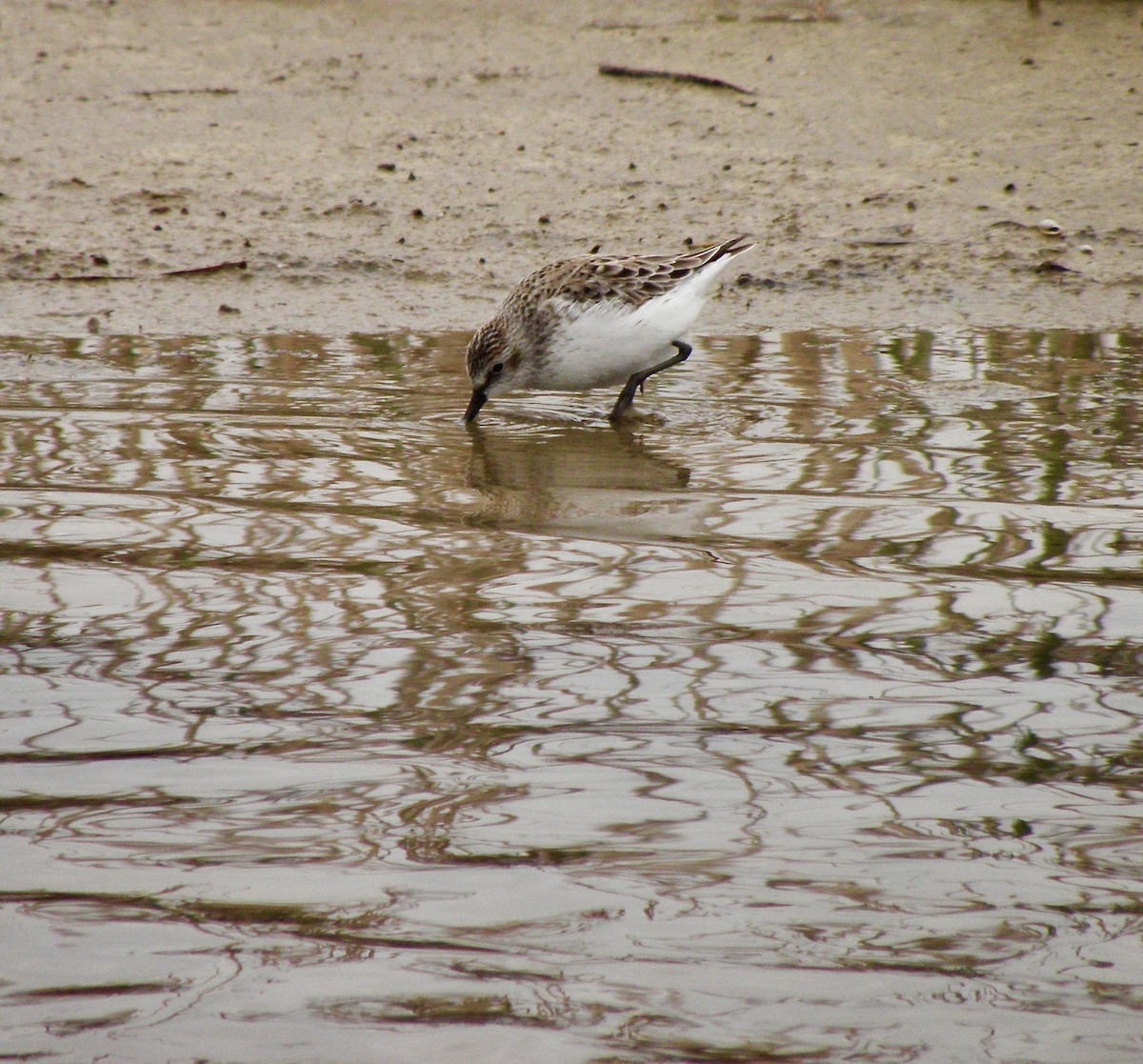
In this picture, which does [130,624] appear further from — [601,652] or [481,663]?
[601,652]

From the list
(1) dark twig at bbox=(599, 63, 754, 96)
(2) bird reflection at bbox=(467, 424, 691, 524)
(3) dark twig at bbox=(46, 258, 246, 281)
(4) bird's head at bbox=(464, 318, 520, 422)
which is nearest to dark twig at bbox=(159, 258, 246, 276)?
(3) dark twig at bbox=(46, 258, 246, 281)

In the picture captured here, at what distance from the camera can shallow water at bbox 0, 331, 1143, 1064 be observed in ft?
6.80

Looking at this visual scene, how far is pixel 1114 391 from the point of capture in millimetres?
5945

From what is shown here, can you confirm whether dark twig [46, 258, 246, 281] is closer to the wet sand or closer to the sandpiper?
the wet sand

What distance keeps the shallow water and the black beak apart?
0.52 m

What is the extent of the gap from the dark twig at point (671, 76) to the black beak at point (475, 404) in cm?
586

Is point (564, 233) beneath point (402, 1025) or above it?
above

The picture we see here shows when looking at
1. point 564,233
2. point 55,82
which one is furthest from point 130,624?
point 55,82

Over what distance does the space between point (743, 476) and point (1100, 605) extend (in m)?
1.50

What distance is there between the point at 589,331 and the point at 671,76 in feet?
18.8

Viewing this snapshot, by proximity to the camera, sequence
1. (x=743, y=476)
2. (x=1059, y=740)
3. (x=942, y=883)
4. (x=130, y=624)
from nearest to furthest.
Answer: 1. (x=942, y=883)
2. (x=1059, y=740)
3. (x=130, y=624)
4. (x=743, y=476)

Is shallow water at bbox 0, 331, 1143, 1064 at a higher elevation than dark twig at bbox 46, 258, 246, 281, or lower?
lower

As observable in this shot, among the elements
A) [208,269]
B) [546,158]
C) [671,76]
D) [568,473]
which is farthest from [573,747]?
[671,76]

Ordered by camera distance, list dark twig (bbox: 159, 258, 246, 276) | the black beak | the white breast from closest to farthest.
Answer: the black beak
the white breast
dark twig (bbox: 159, 258, 246, 276)
